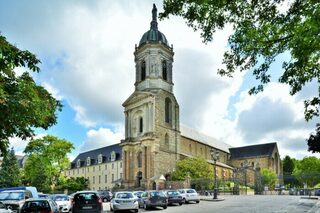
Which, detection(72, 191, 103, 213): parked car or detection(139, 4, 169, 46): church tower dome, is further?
detection(139, 4, 169, 46): church tower dome

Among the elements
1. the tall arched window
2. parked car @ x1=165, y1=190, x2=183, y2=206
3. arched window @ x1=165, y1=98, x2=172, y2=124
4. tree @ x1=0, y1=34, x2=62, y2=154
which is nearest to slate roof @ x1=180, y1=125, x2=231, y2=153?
arched window @ x1=165, y1=98, x2=172, y2=124

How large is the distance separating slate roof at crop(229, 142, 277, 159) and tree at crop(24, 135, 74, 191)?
51.1m

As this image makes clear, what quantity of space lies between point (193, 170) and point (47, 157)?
24.7m

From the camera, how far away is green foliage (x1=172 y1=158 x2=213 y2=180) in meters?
67.4

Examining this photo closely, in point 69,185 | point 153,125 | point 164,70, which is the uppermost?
point 164,70

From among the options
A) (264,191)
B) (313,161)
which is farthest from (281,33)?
(313,161)

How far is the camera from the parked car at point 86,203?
20.5 m

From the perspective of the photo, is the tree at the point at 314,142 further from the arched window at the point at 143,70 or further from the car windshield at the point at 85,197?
the arched window at the point at 143,70

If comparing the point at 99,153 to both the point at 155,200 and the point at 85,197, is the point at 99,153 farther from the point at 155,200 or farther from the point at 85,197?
the point at 85,197

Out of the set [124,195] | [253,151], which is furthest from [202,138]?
[124,195]

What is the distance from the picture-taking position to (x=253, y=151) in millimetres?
102625

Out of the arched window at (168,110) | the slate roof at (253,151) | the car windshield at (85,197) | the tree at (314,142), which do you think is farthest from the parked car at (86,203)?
the slate roof at (253,151)

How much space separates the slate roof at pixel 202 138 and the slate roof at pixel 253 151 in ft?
7.89

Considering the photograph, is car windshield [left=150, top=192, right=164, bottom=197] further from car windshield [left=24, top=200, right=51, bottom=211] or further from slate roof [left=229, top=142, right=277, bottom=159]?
slate roof [left=229, top=142, right=277, bottom=159]
